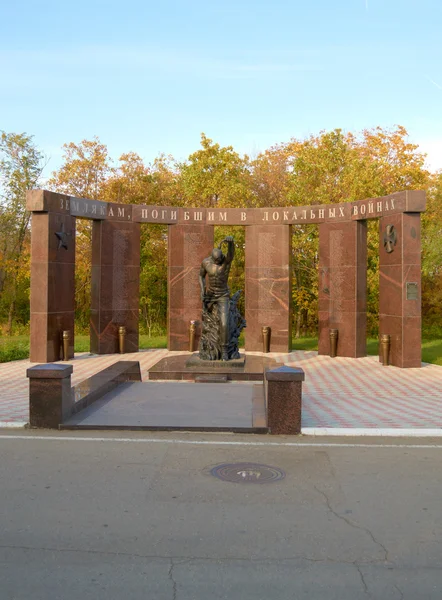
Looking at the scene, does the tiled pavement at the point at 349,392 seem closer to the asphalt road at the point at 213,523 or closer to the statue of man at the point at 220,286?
the asphalt road at the point at 213,523

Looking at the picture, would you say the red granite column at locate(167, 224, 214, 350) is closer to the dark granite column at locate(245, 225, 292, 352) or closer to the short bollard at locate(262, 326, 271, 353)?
the dark granite column at locate(245, 225, 292, 352)

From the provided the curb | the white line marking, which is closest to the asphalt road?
the white line marking

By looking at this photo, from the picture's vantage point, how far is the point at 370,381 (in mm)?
14117

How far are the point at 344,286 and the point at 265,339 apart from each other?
10.4 feet

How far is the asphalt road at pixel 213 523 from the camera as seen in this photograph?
3.94 meters

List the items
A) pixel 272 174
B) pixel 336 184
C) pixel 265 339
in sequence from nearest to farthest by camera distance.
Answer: pixel 265 339, pixel 336 184, pixel 272 174

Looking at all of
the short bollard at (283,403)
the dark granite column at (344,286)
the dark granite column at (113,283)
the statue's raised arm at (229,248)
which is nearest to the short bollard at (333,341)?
the dark granite column at (344,286)

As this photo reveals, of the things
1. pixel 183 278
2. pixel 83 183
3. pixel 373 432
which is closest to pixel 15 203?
pixel 83 183

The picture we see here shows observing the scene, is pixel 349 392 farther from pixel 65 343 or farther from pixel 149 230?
pixel 149 230

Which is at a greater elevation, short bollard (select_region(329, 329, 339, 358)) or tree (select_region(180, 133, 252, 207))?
tree (select_region(180, 133, 252, 207))

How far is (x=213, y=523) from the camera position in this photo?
4.97m

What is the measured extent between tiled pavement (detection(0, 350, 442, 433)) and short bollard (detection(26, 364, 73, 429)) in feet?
1.50

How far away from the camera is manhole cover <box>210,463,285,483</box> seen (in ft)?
20.2

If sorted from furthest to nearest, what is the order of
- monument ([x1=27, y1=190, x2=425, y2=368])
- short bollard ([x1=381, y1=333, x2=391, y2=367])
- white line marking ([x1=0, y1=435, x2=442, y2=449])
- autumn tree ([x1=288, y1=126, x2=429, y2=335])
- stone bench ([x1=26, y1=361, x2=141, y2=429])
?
autumn tree ([x1=288, y1=126, x2=429, y2=335]), short bollard ([x1=381, y1=333, x2=391, y2=367]), monument ([x1=27, y1=190, x2=425, y2=368]), stone bench ([x1=26, y1=361, x2=141, y2=429]), white line marking ([x1=0, y1=435, x2=442, y2=449])
